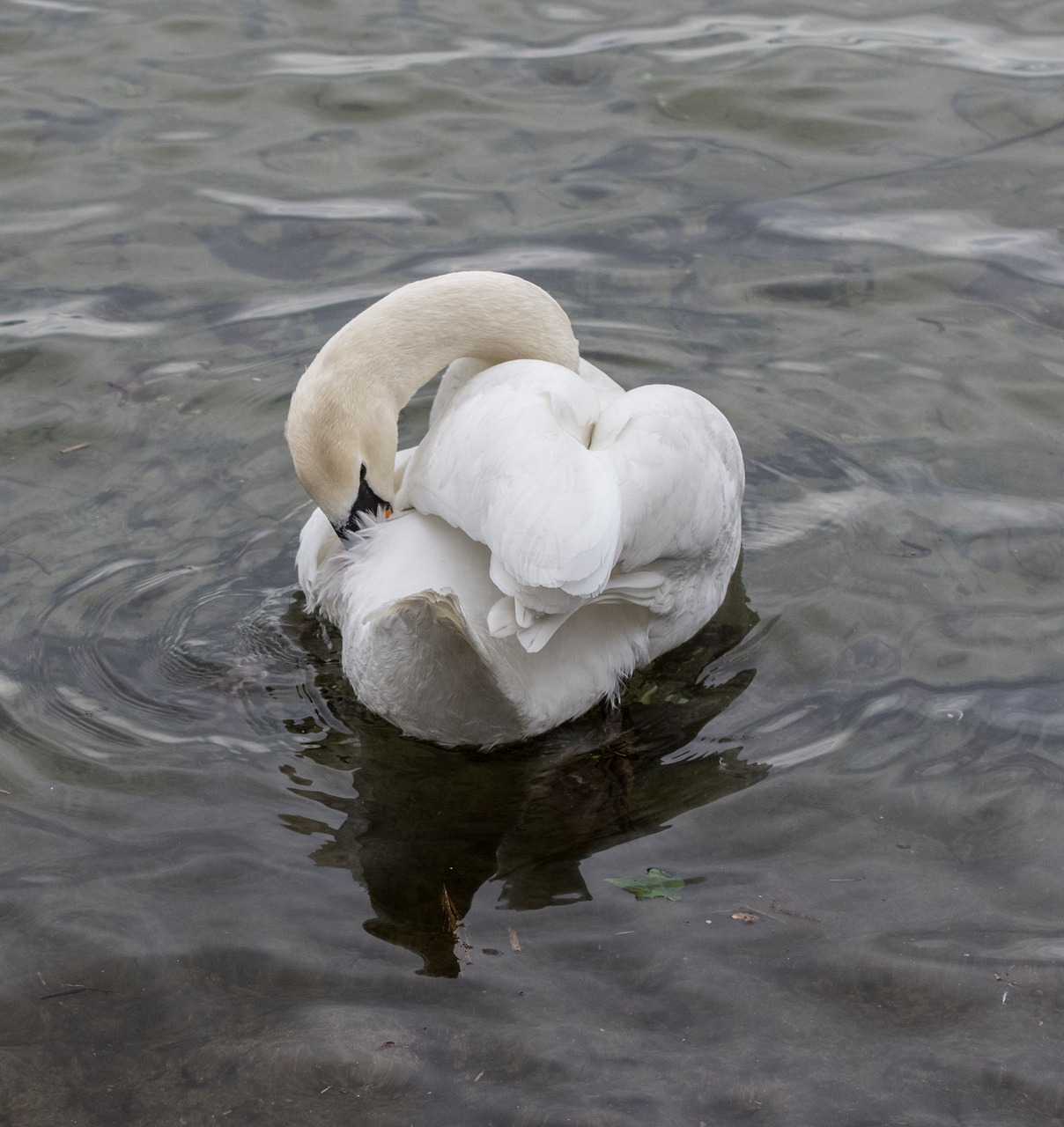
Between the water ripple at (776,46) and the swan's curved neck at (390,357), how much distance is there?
16.0 ft

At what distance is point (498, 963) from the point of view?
138 inches

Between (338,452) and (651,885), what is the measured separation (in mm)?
1536

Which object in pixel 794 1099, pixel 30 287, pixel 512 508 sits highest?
pixel 512 508

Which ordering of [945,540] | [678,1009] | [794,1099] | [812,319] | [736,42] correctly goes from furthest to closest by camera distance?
[736,42] < [812,319] < [945,540] < [678,1009] < [794,1099]

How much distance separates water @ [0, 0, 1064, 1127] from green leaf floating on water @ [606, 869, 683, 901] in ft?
0.11

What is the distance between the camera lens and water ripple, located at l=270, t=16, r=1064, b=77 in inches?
354

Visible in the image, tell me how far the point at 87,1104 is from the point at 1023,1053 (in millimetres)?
2074

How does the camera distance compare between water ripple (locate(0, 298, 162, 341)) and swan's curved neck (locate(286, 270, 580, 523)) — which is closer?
swan's curved neck (locate(286, 270, 580, 523))

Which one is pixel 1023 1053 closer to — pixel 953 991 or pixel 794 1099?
pixel 953 991

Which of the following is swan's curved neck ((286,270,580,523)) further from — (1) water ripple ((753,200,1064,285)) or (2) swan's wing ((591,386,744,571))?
(1) water ripple ((753,200,1064,285))

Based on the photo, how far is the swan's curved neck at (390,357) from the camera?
4.22 metres

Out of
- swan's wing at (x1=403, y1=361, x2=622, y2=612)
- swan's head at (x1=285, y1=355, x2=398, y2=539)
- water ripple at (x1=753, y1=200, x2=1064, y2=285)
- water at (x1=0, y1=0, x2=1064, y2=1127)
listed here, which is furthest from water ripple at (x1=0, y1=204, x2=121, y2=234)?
swan's wing at (x1=403, y1=361, x2=622, y2=612)

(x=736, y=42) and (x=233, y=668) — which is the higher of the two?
(x=736, y=42)

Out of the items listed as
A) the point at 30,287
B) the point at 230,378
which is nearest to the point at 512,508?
the point at 230,378
